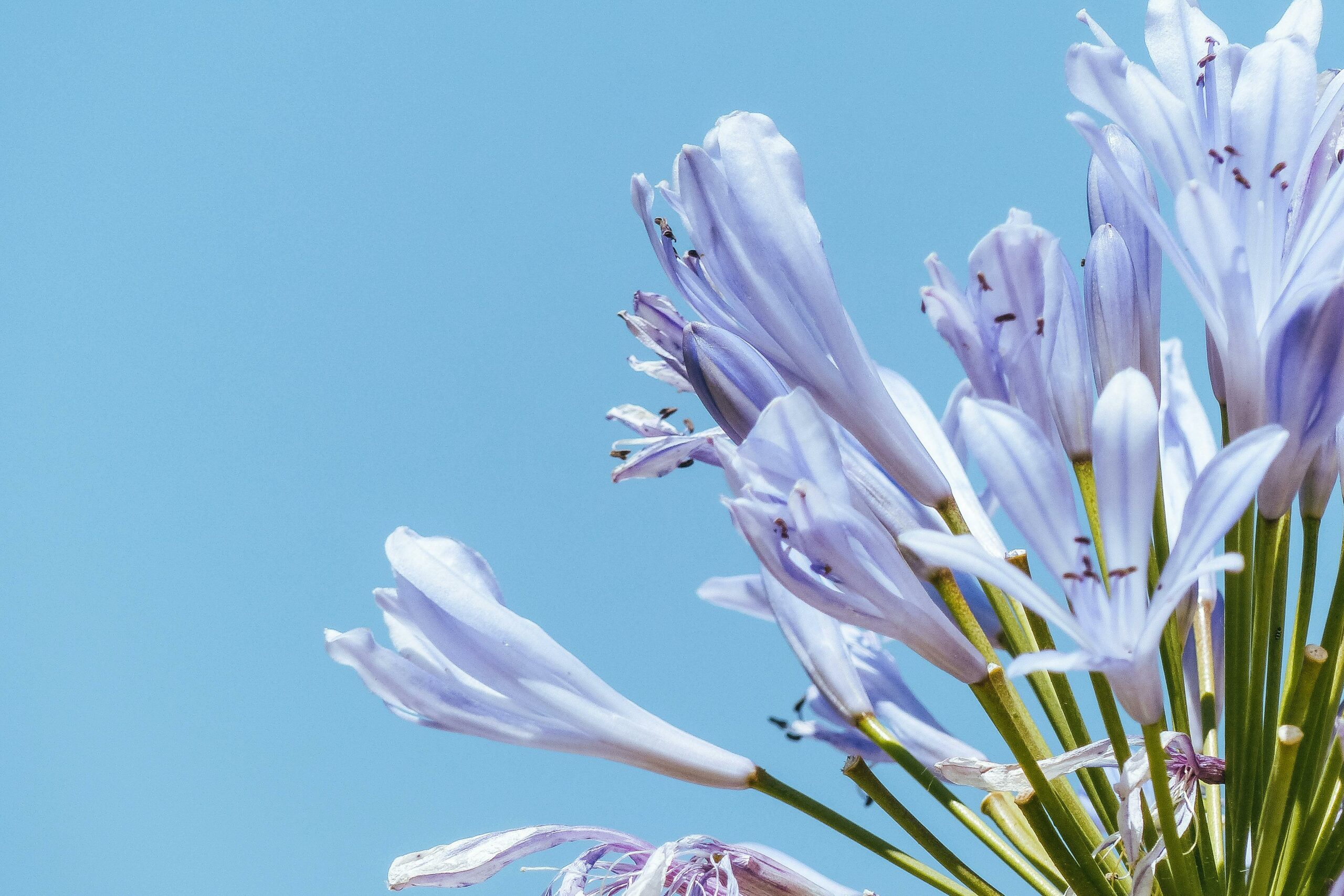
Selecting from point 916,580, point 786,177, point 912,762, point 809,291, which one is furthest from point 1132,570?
point 786,177

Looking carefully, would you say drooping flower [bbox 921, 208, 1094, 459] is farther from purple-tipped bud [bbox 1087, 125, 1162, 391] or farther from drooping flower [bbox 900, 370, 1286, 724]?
drooping flower [bbox 900, 370, 1286, 724]

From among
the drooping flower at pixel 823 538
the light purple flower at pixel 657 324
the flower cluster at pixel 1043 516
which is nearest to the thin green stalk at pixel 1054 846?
the flower cluster at pixel 1043 516

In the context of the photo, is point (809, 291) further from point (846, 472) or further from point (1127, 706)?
A: point (1127, 706)

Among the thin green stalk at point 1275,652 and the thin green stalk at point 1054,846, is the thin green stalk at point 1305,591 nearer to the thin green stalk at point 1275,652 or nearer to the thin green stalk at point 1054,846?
the thin green stalk at point 1275,652

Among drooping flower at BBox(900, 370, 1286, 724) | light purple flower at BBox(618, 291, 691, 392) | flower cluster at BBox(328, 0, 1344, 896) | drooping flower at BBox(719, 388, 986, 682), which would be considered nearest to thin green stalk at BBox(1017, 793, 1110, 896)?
flower cluster at BBox(328, 0, 1344, 896)

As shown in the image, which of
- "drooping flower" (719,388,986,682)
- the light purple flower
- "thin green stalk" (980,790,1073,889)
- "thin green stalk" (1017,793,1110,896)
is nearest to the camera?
"drooping flower" (719,388,986,682)

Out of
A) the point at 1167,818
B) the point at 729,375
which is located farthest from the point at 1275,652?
the point at 729,375
